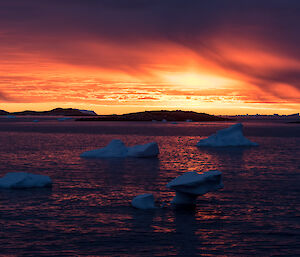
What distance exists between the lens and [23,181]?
19.2 m

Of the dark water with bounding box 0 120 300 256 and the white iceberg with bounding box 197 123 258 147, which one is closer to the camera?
the dark water with bounding box 0 120 300 256

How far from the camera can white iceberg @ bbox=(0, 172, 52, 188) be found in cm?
1911

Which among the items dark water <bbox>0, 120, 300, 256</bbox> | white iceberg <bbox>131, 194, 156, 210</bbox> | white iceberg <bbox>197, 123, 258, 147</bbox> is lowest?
dark water <bbox>0, 120, 300, 256</bbox>

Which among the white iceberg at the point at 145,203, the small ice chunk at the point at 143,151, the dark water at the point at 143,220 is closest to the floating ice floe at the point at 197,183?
the dark water at the point at 143,220

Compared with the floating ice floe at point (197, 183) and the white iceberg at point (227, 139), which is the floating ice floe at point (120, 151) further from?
the floating ice floe at point (197, 183)

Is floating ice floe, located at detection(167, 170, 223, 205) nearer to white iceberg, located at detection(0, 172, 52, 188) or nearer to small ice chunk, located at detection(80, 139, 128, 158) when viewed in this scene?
white iceberg, located at detection(0, 172, 52, 188)

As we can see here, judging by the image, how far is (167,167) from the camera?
1176 inches

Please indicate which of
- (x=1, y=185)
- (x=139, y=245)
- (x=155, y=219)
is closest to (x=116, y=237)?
(x=139, y=245)

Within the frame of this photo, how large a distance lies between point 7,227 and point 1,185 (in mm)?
6752

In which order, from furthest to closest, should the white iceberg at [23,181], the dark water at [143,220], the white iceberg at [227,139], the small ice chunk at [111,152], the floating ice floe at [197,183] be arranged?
the white iceberg at [227,139] → the small ice chunk at [111,152] → the white iceberg at [23,181] → the floating ice floe at [197,183] → the dark water at [143,220]

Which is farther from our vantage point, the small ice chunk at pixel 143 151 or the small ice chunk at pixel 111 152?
the small ice chunk at pixel 143 151

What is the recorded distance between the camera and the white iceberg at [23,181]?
19.1 m

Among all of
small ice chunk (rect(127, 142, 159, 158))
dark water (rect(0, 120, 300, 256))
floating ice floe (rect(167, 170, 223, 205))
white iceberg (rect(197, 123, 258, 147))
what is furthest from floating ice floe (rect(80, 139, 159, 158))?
floating ice floe (rect(167, 170, 223, 205))

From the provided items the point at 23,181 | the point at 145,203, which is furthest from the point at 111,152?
the point at 145,203
